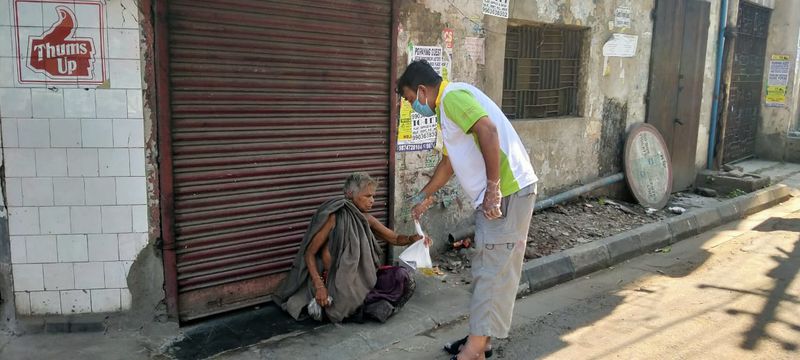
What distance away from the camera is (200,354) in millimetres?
3641

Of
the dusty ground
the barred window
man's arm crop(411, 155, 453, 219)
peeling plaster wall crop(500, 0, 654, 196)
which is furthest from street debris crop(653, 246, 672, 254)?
man's arm crop(411, 155, 453, 219)

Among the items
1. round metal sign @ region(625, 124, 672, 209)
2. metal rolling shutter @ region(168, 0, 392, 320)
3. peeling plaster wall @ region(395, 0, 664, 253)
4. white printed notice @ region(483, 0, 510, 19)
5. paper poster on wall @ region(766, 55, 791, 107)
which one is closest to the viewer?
metal rolling shutter @ region(168, 0, 392, 320)

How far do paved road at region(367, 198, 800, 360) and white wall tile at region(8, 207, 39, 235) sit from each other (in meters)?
2.23

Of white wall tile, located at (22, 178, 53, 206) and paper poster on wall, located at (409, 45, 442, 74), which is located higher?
paper poster on wall, located at (409, 45, 442, 74)

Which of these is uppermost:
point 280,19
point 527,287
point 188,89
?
point 280,19

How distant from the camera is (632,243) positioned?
20.6 feet

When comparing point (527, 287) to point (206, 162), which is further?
point (527, 287)

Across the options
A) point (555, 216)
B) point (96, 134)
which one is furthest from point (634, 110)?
point (96, 134)

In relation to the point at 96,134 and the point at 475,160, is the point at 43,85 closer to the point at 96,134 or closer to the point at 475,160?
the point at 96,134

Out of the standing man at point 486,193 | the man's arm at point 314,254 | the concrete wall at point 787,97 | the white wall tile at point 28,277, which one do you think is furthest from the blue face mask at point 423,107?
the concrete wall at point 787,97

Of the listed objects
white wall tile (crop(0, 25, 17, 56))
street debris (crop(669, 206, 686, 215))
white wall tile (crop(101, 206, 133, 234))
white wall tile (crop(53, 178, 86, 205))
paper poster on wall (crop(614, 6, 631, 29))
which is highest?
paper poster on wall (crop(614, 6, 631, 29))

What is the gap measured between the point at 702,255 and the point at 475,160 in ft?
13.2

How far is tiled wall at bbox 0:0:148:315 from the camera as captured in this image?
347 cm

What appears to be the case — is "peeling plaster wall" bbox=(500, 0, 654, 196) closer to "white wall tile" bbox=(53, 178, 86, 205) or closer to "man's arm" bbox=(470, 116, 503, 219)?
"man's arm" bbox=(470, 116, 503, 219)
